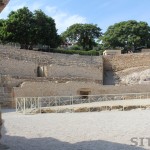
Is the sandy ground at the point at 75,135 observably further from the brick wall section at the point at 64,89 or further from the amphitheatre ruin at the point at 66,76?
the brick wall section at the point at 64,89

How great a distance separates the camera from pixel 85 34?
189 feet

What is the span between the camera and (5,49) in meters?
32.3

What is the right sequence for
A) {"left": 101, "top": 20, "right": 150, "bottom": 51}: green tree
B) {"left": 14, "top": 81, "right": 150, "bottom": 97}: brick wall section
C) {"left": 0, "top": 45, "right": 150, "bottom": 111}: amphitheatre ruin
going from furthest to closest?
1. {"left": 101, "top": 20, "right": 150, "bottom": 51}: green tree
2. {"left": 0, "top": 45, "right": 150, "bottom": 111}: amphitheatre ruin
3. {"left": 14, "top": 81, "right": 150, "bottom": 97}: brick wall section

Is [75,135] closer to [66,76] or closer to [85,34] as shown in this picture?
[66,76]

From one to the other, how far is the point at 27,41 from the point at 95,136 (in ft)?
113

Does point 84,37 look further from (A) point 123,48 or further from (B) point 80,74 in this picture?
(B) point 80,74

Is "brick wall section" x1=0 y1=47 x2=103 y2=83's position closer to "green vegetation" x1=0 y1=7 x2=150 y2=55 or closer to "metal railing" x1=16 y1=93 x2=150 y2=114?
"metal railing" x1=16 y1=93 x2=150 y2=114

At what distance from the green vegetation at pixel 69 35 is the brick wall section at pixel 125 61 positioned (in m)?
4.91

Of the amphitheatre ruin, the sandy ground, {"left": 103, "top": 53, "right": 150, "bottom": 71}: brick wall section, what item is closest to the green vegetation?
{"left": 103, "top": 53, "right": 150, "bottom": 71}: brick wall section

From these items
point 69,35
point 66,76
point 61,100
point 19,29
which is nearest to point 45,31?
point 19,29

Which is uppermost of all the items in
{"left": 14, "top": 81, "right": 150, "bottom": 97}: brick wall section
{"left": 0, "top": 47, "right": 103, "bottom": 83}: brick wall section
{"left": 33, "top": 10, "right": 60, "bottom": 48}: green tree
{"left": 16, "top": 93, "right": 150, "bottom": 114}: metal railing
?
{"left": 33, "top": 10, "right": 60, "bottom": 48}: green tree

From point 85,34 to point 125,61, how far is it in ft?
60.8

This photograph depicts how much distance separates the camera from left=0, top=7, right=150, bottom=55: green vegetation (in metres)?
43.0

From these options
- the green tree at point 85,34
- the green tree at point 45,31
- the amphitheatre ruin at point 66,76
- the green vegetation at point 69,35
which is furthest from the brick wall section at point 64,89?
the green tree at point 85,34
